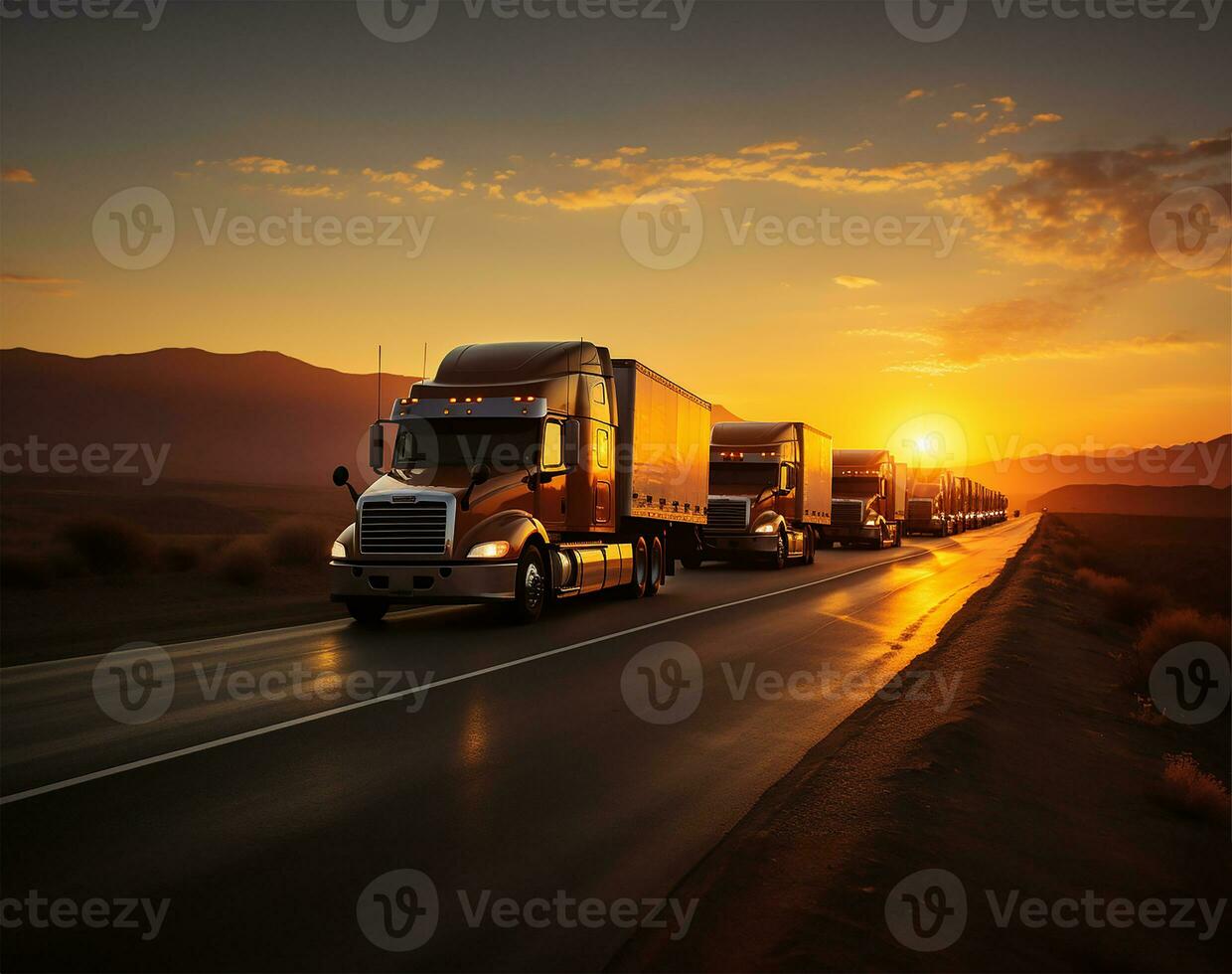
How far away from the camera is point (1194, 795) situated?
6801 millimetres

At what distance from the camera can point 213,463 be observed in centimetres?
16050

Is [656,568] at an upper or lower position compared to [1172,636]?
upper

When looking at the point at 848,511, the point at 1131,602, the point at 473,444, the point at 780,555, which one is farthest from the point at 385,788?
the point at 848,511

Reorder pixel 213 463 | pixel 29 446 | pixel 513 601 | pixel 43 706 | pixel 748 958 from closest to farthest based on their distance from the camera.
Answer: pixel 748 958 < pixel 43 706 < pixel 513 601 < pixel 29 446 < pixel 213 463

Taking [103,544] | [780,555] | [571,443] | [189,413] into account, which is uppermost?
[189,413]

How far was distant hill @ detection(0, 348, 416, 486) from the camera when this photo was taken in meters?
150

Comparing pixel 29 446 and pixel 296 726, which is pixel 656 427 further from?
pixel 29 446

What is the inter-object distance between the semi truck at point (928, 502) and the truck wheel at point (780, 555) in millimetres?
34286

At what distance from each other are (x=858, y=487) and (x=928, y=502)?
67.2 ft

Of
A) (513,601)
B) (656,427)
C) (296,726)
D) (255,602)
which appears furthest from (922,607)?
(296,726)

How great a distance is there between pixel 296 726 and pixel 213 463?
164 meters
